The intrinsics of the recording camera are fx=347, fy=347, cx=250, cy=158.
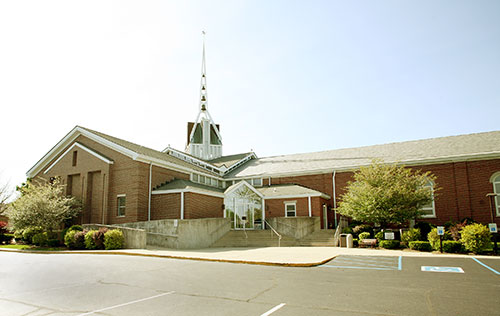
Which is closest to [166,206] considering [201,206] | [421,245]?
[201,206]

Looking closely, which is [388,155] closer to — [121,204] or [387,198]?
[387,198]

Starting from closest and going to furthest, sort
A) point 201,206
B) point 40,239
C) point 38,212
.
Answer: point 40,239 → point 38,212 → point 201,206

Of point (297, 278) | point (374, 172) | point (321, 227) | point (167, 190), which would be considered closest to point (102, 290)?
point (297, 278)

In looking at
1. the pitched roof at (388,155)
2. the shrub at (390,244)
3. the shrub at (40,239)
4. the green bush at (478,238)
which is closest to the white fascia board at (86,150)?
the shrub at (40,239)

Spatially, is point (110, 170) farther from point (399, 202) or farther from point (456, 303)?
point (456, 303)

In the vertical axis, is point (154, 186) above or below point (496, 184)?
above

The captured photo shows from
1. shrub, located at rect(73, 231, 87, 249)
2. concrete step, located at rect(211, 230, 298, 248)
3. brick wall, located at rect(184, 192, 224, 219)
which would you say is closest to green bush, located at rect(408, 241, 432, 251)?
concrete step, located at rect(211, 230, 298, 248)

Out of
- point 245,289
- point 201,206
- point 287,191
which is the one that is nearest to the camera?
point 245,289

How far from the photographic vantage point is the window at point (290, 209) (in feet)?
93.5

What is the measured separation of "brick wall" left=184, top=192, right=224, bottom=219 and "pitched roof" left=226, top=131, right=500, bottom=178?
6.92 metres

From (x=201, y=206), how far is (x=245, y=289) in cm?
1763

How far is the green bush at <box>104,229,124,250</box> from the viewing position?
1936cm

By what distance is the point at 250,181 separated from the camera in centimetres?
3384

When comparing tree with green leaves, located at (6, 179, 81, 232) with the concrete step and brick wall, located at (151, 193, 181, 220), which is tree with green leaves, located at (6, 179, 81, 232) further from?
→ the concrete step
